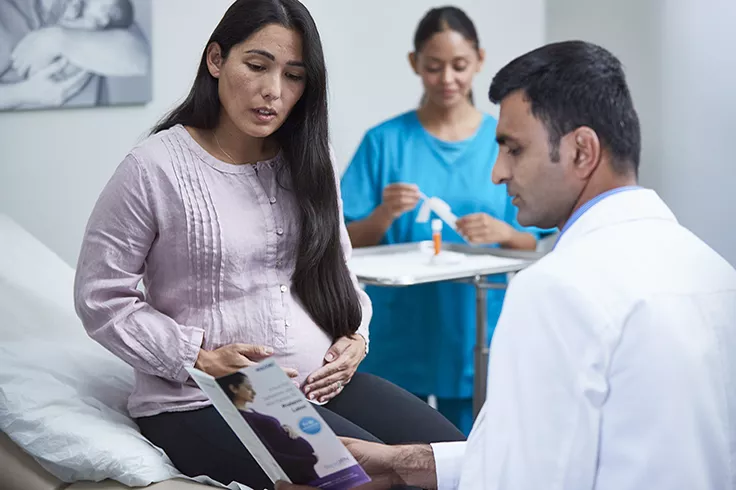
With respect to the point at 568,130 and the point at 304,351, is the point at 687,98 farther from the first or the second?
the point at 568,130

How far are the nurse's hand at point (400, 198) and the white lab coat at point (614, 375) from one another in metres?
1.48

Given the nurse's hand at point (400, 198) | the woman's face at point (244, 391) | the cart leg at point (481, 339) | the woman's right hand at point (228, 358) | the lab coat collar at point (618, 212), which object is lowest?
the cart leg at point (481, 339)

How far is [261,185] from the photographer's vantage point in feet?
5.98

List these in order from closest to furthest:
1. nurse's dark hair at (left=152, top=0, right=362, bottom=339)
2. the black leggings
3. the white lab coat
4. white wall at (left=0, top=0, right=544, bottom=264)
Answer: the white lab coat < the black leggings < nurse's dark hair at (left=152, top=0, right=362, bottom=339) < white wall at (left=0, top=0, right=544, bottom=264)

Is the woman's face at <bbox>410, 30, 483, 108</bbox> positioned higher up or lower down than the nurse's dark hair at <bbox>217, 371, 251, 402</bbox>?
higher up

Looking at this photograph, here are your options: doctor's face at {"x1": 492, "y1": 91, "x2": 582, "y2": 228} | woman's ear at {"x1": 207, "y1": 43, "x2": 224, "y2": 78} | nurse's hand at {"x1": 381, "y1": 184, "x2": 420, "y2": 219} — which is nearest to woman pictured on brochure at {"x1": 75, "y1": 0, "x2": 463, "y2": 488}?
woman's ear at {"x1": 207, "y1": 43, "x2": 224, "y2": 78}

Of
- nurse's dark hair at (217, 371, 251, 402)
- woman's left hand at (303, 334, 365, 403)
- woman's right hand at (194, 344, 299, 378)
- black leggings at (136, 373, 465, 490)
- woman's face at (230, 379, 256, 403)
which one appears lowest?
black leggings at (136, 373, 465, 490)

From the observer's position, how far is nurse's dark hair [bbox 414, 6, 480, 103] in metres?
2.88

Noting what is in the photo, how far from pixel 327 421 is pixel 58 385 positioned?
0.53m

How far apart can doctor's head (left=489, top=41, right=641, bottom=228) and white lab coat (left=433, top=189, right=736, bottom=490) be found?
0.14 m

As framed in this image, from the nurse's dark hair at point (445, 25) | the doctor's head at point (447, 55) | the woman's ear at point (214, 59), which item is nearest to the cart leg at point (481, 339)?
the doctor's head at point (447, 55)

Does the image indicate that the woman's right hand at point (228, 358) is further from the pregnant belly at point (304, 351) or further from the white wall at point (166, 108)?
the white wall at point (166, 108)

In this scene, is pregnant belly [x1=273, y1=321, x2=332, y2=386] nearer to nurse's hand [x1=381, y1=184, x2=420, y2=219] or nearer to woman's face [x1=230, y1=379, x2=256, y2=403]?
woman's face [x1=230, y1=379, x2=256, y2=403]

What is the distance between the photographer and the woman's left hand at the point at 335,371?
5.87ft
